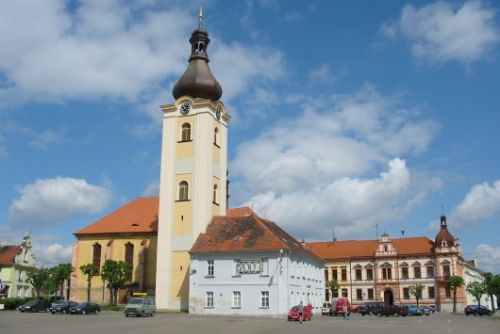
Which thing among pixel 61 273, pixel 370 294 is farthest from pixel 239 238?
pixel 370 294

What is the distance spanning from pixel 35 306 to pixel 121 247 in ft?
38.4

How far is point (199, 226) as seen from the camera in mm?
51219

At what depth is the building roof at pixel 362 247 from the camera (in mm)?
86625

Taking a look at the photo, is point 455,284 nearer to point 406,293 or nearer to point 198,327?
point 406,293

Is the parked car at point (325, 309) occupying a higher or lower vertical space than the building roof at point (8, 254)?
lower

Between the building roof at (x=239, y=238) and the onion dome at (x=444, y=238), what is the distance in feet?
129

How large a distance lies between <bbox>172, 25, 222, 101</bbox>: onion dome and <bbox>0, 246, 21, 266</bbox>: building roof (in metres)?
41.8

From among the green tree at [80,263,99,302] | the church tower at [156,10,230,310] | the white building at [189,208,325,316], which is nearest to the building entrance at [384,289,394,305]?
the white building at [189,208,325,316]

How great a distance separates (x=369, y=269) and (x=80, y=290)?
4754 centimetres

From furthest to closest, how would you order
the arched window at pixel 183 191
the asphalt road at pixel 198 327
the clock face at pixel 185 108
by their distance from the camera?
the clock face at pixel 185 108 < the arched window at pixel 183 191 < the asphalt road at pixel 198 327

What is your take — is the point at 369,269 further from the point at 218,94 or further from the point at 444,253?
the point at 218,94

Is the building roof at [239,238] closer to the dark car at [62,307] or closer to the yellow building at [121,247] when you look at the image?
the yellow building at [121,247]

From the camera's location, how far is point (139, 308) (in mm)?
41500

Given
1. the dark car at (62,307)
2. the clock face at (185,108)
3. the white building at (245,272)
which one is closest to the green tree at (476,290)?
the white building at (245,272)
